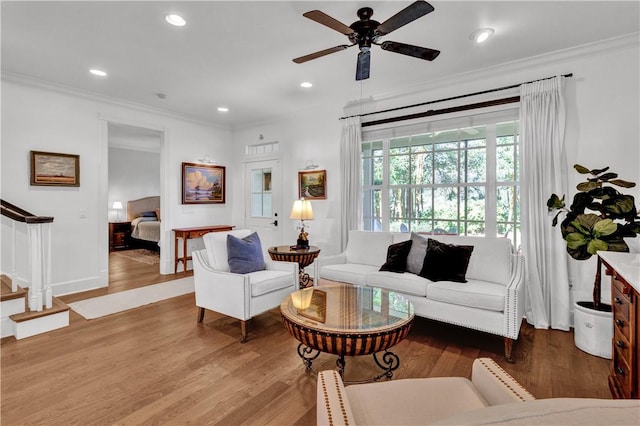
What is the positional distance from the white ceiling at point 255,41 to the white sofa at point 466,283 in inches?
76.0

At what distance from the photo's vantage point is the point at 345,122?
4695mm

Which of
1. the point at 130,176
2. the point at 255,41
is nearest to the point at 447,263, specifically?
the point at 255,41

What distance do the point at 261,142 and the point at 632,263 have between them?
5281 millimetres

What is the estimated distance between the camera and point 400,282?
316 cm

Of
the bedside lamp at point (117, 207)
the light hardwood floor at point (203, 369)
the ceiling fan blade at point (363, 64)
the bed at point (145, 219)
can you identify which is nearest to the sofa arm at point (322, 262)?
the light hardwood floor at point (203, 369)

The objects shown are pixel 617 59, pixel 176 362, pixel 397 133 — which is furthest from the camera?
pixel 397 133

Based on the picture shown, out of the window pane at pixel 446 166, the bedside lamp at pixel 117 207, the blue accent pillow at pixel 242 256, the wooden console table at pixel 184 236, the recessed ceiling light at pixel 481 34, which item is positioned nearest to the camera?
the recessed ceiling light at pixel 481 34

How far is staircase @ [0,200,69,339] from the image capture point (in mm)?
2996

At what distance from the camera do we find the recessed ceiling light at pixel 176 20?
2.61 m

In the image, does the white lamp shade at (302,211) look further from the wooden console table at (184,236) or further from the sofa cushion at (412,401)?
the sofa cushion at (412,401)

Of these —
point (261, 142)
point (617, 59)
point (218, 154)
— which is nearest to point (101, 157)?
point (218, 154)

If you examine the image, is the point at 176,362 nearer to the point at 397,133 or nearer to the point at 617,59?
the point at 397,133

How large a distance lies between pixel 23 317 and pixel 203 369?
6.48 feet

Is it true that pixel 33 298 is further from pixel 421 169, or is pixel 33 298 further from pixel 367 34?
pixel 421 169
